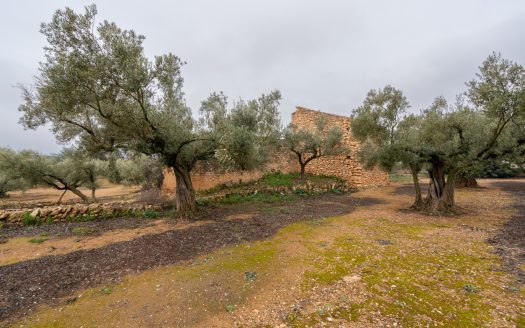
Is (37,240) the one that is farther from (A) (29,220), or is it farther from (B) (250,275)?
(B) (250,275)

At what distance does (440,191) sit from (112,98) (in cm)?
1505

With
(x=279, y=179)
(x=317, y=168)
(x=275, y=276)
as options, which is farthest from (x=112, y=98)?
(x=317, y=168)

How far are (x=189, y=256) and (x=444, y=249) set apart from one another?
715 cm

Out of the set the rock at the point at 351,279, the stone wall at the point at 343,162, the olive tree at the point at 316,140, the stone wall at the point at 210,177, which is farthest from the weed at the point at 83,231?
the stone wall at the point at 343,162

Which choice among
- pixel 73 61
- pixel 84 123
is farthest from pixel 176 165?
pixel 73 61

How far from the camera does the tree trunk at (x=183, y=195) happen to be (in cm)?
1169

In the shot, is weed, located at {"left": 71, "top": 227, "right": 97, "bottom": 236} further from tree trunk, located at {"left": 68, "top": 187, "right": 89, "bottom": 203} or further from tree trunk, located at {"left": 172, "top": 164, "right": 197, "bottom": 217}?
tree trunk, located at {"left": 68, "top": 187, "right": 89, "bottom": 203}

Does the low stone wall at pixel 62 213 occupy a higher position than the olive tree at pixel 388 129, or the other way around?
the olive tree at pixel 388 129

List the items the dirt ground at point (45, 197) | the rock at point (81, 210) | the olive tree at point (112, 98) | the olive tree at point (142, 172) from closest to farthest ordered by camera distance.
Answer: the olive tree at point (112, 98)
the rock at point (81, 210)
the dirt ground at point (45, 197)
the olive tree at point (142, 172)

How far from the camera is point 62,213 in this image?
11.6 metres

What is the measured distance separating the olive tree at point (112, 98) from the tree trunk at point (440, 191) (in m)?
10.3

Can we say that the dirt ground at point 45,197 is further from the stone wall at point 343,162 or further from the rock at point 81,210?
the stone wall at point 343,162

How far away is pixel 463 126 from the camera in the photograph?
996 centimetres

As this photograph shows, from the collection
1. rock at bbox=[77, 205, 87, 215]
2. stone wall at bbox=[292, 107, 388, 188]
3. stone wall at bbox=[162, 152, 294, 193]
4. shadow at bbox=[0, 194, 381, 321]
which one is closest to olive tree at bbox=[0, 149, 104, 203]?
rock at bbox=[77, 205, 87, 215]
